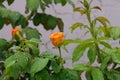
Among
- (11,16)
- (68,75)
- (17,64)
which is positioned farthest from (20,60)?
(11,16)

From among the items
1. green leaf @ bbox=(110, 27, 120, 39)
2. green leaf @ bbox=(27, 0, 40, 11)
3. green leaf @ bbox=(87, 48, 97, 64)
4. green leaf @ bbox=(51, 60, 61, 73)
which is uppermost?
green leaf @ bbox=(27, 0, 40, 11)

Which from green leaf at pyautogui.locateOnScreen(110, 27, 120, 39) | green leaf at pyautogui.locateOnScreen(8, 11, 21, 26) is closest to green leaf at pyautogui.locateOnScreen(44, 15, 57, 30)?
green leaf at pyautogui.locateOnScreen(8, 11, 21, 26)

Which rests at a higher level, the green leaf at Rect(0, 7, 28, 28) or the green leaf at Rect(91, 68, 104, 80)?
the green leaf at Rect(0, 7, 28, 28)

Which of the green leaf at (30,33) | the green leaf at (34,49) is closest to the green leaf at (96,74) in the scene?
the green leaf at (34,49)

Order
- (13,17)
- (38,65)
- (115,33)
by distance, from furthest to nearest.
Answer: (13,17)
(115,33)
(38,65)

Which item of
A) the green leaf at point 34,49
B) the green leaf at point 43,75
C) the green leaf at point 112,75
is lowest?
the green leaf at point 112,75

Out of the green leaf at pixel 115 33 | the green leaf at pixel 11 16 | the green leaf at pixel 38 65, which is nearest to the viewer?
the green leaf at pixel 38 65

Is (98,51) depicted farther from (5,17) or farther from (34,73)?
(5,17)

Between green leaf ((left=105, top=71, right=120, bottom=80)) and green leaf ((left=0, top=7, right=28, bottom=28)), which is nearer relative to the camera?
green leaf ((left=105, top=71, right=120, bottom=80))

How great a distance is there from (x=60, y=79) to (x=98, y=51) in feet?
0.38

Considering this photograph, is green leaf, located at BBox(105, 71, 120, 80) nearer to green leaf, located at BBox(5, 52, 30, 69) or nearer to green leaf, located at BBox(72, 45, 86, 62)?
green leaf, located at BBox(72, 45, 86, 62)

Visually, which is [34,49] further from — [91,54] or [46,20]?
[46,20]

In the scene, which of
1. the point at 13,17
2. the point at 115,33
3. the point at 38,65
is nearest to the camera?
the point at 38,65

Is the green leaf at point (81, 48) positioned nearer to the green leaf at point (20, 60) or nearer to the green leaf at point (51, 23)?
the green leaf at point (20, 60)
